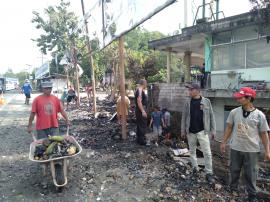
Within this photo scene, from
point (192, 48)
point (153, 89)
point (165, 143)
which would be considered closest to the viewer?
point (165, 143)

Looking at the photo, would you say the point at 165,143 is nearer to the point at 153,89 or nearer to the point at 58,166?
the point at 58,166

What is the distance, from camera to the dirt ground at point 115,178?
5375mm

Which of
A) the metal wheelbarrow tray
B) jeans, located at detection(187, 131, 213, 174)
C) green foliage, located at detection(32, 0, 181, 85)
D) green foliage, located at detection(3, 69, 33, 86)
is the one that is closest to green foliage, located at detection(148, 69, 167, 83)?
green foliage, located at detection(32, 0, 181, 85)

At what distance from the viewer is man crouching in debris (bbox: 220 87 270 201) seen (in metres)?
4.99

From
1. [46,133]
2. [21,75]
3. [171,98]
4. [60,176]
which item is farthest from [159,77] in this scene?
[21,75]

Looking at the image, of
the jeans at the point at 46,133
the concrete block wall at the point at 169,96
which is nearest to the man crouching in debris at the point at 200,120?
the jeans at the point at 46,133

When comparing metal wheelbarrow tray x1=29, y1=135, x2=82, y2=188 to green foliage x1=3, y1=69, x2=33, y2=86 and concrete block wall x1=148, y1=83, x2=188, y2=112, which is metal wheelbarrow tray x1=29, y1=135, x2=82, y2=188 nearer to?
concrete block wall x1=148, y1=83, x2=188, y2=112

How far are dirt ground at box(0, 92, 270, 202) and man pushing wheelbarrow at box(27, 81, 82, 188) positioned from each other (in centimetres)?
46

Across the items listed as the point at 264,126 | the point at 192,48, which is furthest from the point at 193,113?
the point at 192,48

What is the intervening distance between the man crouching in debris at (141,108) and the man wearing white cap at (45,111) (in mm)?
2485

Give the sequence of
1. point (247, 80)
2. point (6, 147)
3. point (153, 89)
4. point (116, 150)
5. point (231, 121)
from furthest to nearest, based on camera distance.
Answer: point (153, 89) → point (247, 80) → point (6, 147) → point (116, 150) → point (231, 121)

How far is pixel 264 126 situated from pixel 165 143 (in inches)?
207

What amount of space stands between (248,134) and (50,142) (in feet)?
11.8

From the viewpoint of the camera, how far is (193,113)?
613cm
